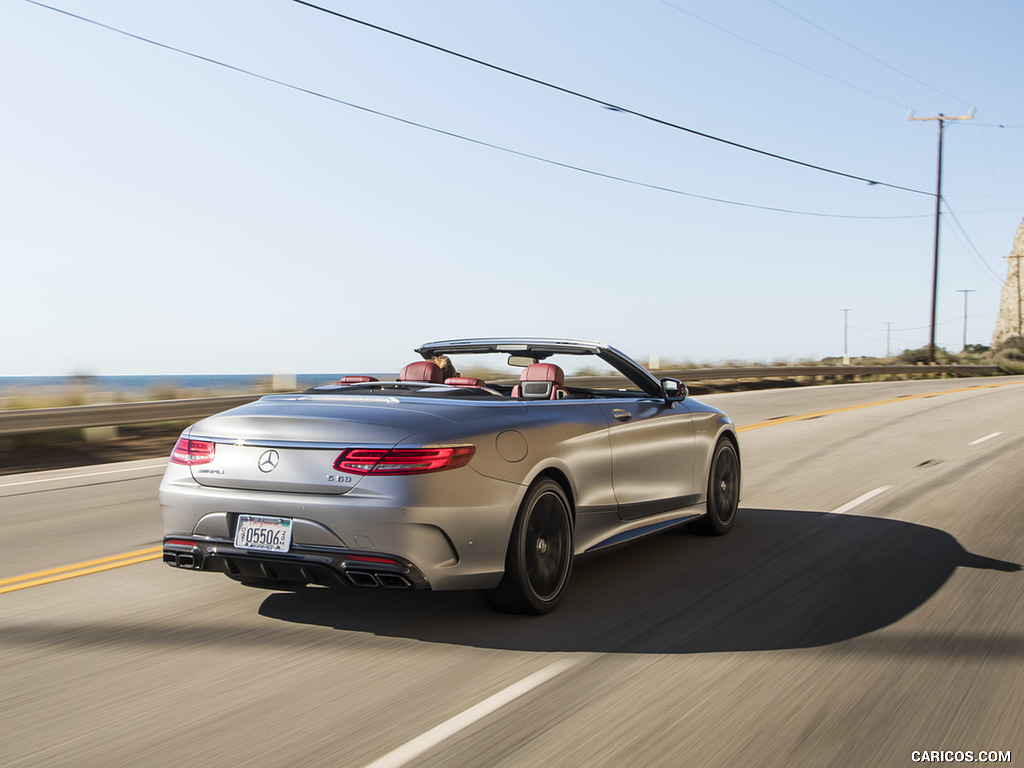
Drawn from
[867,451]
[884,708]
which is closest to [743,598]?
[884,708]

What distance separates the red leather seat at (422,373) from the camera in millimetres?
6191

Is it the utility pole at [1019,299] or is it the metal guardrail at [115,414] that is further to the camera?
the utility pole at [1019,299]

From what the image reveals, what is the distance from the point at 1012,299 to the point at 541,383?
379ft

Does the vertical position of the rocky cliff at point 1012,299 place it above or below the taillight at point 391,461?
above

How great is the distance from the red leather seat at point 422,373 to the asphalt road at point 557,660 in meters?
1.35

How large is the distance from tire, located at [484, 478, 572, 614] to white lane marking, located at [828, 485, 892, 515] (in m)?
4.15

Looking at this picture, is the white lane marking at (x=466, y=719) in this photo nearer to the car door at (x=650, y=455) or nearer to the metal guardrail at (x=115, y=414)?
the car door at (x=650, y=455)

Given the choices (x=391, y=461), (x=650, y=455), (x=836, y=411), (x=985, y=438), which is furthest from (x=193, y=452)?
(x=836, y=411)

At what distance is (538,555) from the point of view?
5.21 meters

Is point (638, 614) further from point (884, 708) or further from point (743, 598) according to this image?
point (884, 708)

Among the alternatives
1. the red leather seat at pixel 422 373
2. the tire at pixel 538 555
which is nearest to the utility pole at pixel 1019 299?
the red leather seat at pixel 422 373

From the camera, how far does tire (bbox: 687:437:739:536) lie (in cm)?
747

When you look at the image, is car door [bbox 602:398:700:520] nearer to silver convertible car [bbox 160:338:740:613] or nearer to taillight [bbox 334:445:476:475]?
silver convertible car [bbox 160:338:740:613]

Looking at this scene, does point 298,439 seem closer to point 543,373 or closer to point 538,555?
point 538,555
